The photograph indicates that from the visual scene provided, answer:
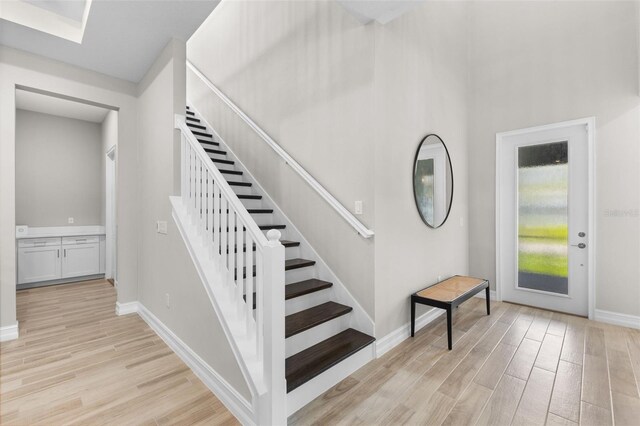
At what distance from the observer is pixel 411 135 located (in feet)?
9.61

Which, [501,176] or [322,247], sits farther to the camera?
[501,176]

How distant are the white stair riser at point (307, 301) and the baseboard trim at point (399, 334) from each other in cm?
58

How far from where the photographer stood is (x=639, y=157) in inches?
119

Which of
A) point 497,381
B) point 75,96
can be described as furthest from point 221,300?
point 75,96

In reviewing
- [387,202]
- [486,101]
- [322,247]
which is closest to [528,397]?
[387,202]

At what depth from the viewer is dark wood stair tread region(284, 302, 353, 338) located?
7.02ft

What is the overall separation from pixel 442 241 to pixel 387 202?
1.31m

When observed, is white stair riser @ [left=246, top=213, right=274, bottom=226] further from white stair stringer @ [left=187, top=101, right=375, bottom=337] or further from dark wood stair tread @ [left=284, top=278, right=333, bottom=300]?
dark wood stair tread @ [left=284, top=278, right=333, bottom=300]

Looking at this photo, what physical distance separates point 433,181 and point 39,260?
5.95 metres

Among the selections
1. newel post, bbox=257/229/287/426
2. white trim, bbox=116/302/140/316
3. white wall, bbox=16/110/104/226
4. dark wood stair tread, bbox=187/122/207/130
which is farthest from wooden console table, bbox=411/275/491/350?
white wall, bbox=16/110/104/226

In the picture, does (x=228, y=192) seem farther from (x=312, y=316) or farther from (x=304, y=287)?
(x=312, y=316)

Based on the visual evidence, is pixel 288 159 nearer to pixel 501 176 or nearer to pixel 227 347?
pixel 227 347

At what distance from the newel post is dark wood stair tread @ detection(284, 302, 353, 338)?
398 millimetres

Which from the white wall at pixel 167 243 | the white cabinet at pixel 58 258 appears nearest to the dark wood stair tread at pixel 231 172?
the white wall at pixel 167 243
